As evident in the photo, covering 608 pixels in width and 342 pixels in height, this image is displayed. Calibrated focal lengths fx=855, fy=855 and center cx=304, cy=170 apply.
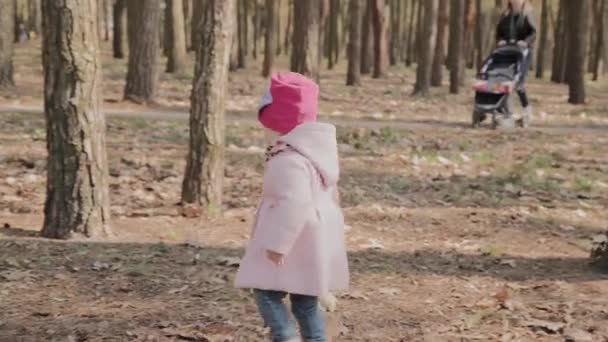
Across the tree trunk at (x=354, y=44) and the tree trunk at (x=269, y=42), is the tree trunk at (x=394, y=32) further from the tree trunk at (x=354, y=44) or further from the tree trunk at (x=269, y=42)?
the tree trunk at (x=354, y=44)

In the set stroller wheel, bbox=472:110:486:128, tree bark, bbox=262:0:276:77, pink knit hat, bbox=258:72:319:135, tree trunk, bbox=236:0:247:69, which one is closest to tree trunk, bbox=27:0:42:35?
tree trunk, bbox=236:0:247:69

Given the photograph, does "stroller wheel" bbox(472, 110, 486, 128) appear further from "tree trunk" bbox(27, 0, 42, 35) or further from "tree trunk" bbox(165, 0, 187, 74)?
"tree trunk" bbox(27, 0, 42, 35)

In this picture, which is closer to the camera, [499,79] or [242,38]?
[499,79]

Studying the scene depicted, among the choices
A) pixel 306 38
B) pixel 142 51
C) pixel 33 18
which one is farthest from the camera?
pixel 33 18

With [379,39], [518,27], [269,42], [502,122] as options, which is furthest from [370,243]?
[379,39]

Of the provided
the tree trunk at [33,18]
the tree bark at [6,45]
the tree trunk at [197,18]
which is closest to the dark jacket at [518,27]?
the tree trunk at [197,18]

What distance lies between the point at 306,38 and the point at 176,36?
646cm

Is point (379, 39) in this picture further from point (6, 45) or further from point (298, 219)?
point (298, 219)

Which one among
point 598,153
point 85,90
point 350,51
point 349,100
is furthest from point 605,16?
point 85,90

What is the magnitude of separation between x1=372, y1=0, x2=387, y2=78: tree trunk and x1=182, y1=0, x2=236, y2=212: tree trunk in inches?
704

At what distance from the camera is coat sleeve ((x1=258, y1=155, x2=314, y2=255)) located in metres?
3.69

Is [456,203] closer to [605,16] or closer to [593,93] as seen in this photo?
[593,93]

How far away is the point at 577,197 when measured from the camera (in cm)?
940

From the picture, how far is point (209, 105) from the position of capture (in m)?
7.39
